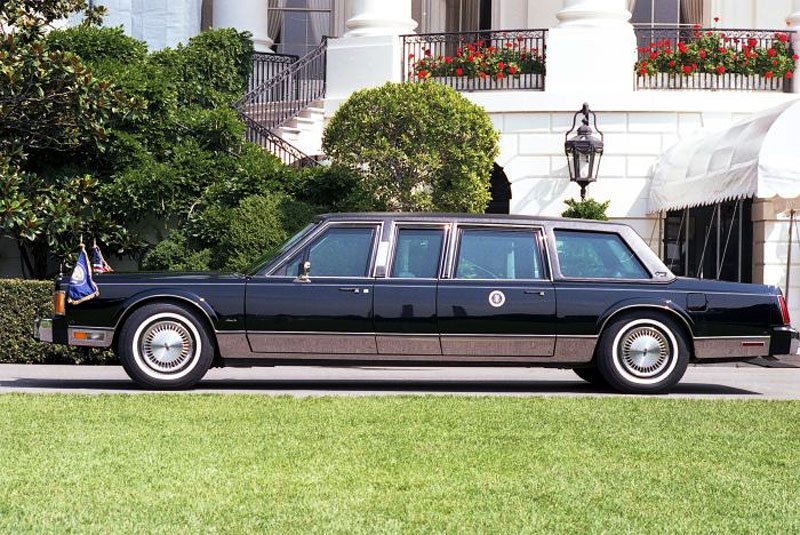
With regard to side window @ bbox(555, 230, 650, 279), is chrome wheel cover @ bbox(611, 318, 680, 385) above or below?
below

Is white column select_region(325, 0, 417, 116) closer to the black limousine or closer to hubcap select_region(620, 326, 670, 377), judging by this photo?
the black limousine

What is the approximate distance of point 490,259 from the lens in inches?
495

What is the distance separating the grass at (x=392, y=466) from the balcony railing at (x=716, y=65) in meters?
12.7

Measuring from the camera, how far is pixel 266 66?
89.1 ft

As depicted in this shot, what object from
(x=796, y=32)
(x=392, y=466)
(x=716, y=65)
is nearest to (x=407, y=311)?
(x=392, y=466)

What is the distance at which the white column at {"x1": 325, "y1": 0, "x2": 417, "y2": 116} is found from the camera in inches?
935

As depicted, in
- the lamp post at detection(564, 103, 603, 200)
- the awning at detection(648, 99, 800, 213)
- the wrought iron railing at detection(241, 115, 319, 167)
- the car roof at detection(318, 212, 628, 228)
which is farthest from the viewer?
the wrought iron railing at detection(241, 115, 319, 167)

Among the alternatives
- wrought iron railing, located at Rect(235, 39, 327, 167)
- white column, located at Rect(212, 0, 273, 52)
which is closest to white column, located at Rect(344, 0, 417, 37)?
wrought iron railing, located at Rect(235, 39, 327, 167)

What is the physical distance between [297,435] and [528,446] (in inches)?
55.1

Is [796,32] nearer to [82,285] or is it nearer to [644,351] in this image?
[644,351]

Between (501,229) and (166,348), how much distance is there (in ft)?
9.88

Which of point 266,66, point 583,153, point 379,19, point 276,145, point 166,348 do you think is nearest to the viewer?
point 166,348

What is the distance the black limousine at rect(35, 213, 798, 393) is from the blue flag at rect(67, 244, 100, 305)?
0.08m

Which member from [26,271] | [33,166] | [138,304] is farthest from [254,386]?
[26,271]
